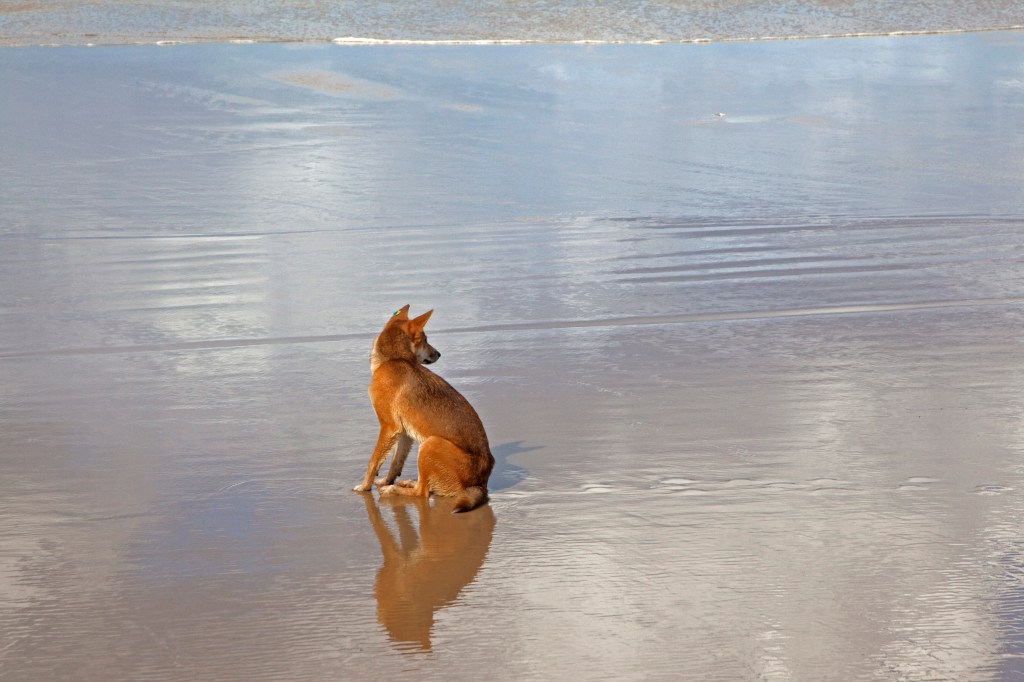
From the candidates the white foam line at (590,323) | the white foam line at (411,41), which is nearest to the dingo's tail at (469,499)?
the white foam line at (590,323)

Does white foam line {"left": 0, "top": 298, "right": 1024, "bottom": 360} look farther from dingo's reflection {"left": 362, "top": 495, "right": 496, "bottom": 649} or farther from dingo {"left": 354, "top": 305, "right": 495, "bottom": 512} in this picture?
dingo's reflection {"left": 362, "top": 495, "right": 496, "bottom": 649}

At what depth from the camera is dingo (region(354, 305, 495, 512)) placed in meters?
4.89

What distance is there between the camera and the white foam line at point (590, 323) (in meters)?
6.81

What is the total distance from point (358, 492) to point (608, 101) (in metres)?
10.3

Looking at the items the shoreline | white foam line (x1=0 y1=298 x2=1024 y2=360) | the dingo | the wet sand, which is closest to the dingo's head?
the dingo

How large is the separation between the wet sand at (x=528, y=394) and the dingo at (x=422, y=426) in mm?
146

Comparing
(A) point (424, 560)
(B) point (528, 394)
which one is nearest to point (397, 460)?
(A) point (424, 560)

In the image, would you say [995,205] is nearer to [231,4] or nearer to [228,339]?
[228,339]

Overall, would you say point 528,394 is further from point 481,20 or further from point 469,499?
point 481,20

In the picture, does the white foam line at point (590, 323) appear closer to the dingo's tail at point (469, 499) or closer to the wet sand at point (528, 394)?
the wet sand at point (528, 394)

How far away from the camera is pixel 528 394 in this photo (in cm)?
614

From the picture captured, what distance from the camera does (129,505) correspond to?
4.89 m

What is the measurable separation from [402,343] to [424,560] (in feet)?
3.30

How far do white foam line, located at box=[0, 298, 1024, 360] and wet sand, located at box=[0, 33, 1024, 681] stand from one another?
34 millimetres
